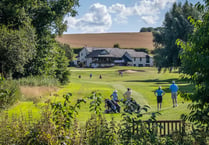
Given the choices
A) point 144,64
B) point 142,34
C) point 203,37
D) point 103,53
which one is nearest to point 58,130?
point 203,37

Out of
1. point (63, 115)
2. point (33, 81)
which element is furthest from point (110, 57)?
point (63, 115)

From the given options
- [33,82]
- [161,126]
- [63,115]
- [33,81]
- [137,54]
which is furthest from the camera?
[137,54]

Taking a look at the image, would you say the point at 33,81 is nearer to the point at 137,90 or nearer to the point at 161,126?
the point at 137,90

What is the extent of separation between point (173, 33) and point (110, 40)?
8622cm

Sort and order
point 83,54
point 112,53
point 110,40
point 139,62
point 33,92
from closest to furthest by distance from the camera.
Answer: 1. point 33,92
2. point 112,53
3. point 139,62
4. point 83,54
5. point 110,40

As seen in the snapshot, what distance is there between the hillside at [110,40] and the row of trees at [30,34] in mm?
97319

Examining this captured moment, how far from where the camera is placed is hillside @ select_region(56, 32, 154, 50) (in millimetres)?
138625

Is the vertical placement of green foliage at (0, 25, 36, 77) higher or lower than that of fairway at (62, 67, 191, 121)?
higher

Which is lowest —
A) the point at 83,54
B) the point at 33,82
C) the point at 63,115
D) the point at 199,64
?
the point at 33,82

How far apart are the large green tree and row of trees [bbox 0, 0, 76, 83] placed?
22.0 metres

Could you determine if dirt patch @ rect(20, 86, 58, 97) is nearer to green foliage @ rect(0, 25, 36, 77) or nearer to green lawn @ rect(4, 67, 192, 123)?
green lawn @ rect(4, 67, 192, 123)

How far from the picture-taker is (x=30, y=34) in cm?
3244

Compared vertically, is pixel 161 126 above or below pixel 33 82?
below

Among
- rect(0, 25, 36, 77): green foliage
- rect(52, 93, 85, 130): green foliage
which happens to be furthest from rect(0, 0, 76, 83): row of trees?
rect(52, 93, 85, 130): green foliage
